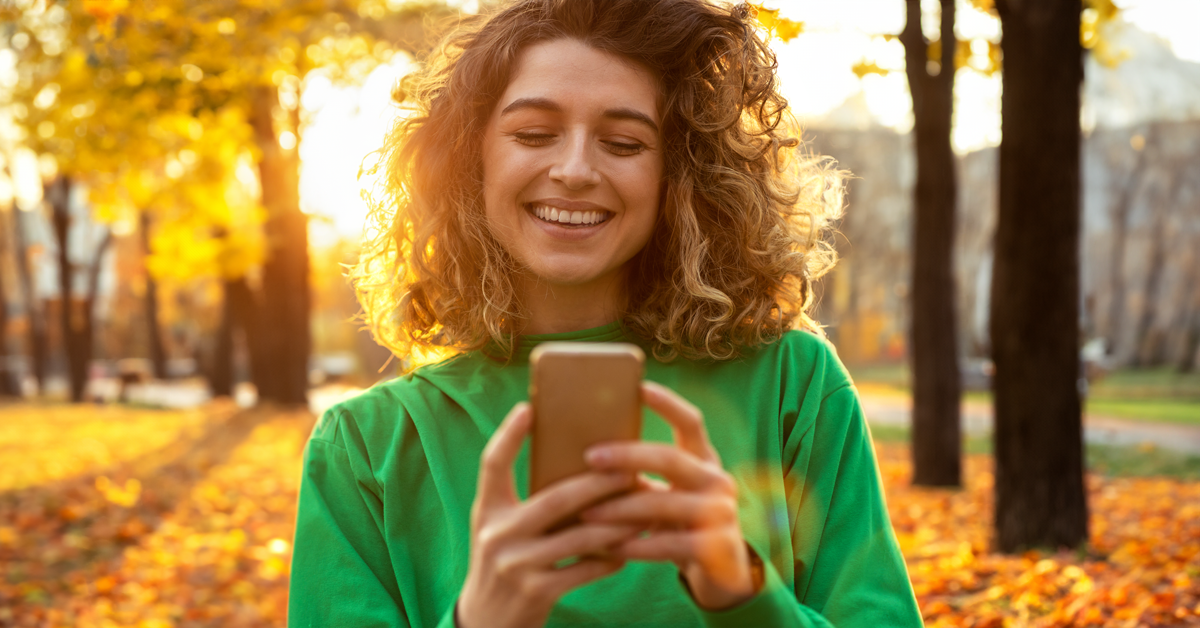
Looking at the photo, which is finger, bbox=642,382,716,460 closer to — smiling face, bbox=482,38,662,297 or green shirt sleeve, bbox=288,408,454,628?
smiling face, bbox=482,38,662,297

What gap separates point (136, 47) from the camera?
303 inches

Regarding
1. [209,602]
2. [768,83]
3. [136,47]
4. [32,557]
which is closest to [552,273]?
[768,83]

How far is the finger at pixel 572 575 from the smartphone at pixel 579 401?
0.13 meters

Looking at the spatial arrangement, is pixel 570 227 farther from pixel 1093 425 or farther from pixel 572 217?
pixel 1093 425

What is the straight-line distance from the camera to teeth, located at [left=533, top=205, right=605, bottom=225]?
180 cm

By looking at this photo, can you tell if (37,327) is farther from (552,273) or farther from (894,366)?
(552,273)

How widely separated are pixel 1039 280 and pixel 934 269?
3.61 metres

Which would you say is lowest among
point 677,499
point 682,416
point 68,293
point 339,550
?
point 68,293

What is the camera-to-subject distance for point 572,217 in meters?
1.80

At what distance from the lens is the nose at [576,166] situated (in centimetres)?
174

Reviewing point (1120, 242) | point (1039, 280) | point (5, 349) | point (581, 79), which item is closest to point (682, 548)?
point (581, 79)

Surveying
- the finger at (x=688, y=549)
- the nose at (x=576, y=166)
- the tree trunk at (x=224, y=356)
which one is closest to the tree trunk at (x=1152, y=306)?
the tree trunk at (x=224, y=356)

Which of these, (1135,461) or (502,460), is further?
(1135,461)

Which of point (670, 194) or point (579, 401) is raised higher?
point (670, 194)
